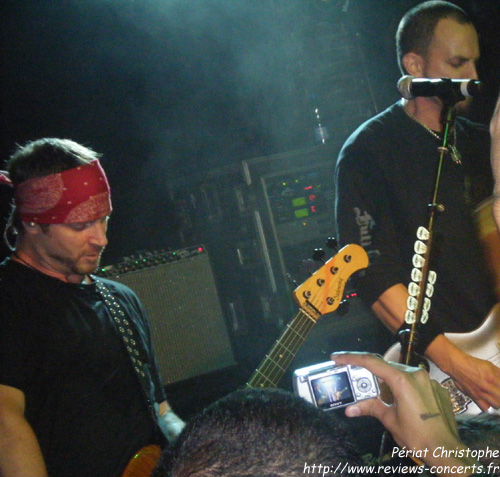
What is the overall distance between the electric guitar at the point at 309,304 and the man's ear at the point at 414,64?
0.86 meters

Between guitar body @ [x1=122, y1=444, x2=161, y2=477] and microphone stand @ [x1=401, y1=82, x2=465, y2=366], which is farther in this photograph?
guitar body @ [x1=122, y1=444, x2=161, y2=477]

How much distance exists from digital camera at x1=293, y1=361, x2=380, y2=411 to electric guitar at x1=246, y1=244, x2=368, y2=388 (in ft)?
3.37

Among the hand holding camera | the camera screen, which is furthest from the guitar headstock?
the hand holding camera

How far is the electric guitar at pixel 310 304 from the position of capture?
238 centimetres

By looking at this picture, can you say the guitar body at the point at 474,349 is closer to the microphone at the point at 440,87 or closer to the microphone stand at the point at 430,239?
the microphone stand at the point at 430,239

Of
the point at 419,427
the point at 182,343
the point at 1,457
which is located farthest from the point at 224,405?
the point at 182,343

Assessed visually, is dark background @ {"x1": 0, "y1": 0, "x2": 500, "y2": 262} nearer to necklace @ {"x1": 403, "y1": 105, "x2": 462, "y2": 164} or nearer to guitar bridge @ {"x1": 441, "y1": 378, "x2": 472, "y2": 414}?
necklace @ {"x1": 403, "y1": 105, "x2": 462, "y2": 164}

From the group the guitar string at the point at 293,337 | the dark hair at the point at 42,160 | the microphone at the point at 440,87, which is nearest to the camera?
the microphone at the point at 440,87

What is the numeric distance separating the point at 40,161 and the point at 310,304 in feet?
4.59

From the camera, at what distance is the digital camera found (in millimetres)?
1283

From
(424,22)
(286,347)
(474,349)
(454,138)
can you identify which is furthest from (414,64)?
(286,347)

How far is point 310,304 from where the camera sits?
2.55m

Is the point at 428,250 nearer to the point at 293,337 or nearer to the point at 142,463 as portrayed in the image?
the point at 293,337

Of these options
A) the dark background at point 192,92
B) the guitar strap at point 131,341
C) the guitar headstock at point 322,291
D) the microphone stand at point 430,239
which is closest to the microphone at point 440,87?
the microphone stand at point 430,239
